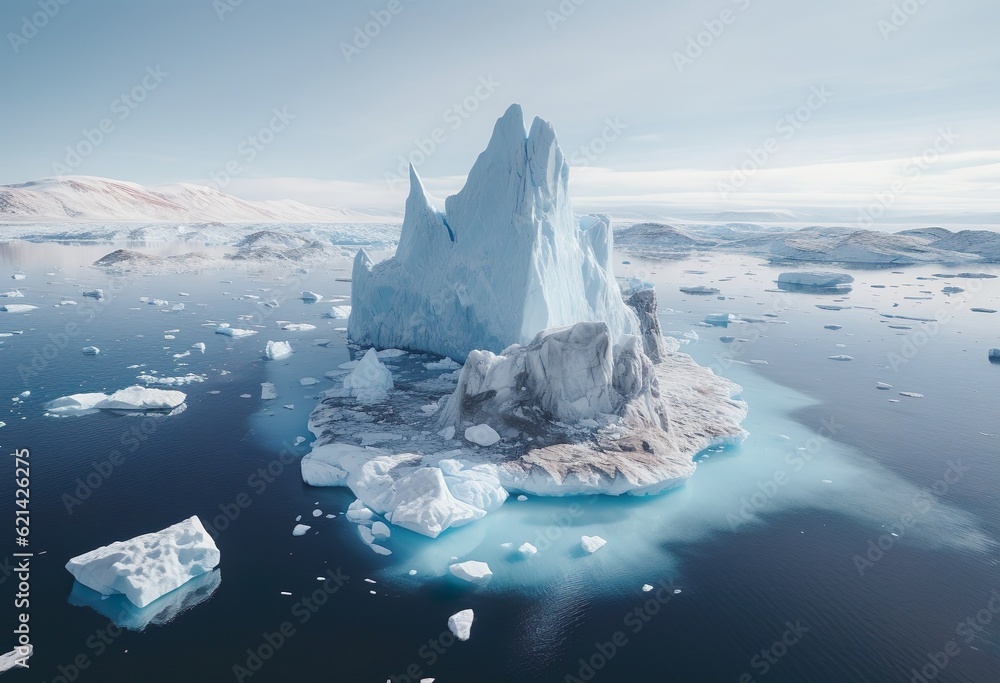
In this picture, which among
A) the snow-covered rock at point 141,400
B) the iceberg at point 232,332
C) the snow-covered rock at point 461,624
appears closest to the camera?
the snow-covered rock at point 461,624

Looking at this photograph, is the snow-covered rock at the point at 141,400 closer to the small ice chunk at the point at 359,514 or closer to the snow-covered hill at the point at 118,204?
the small ice chunk at the point at 359,514

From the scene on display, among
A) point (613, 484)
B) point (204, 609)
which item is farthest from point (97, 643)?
point (613, 484)

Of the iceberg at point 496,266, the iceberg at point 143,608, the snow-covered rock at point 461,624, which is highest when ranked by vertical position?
the iceberg at point 496,266

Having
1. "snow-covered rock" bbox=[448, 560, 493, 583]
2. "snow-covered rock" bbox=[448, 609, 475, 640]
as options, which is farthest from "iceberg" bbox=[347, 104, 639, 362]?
"snow-covered rock" bbox=[448, 609, 475, 640]

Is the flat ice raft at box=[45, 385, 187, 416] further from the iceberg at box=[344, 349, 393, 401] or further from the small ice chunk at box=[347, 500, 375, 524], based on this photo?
the small ice chunk at box=[347, 500, 375, 524]

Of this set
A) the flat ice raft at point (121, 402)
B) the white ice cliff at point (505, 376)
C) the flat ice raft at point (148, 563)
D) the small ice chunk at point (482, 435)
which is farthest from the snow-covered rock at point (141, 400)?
the small ice chunk at point (482, 435)

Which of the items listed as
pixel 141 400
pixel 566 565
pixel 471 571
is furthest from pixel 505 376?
pixel 141 400

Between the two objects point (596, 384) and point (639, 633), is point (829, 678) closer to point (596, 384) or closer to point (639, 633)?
point (639, 633)
